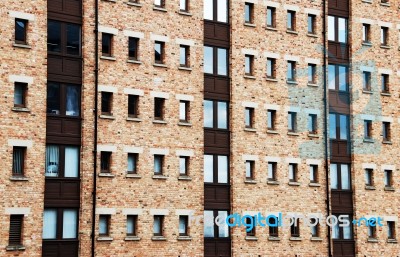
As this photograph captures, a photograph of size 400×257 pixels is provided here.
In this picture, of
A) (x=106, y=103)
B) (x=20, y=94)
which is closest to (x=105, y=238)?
(x=106, y=103)

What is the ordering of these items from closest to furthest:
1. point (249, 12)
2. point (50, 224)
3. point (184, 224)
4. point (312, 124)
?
1. point (50, 224)
2. point (184, 224)
3. point (249, 12)
4. point (312, 124)

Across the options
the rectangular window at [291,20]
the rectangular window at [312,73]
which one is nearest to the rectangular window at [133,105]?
the rectangular window at [291,20]

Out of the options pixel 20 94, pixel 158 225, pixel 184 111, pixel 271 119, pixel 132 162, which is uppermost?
pixel 20 94

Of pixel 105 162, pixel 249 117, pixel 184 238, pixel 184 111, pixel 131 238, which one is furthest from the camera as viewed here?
pixel 249 117

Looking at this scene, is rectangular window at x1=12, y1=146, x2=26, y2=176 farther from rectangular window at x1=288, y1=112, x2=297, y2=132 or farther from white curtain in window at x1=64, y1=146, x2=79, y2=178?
rectangular window at x1=288, y1=112, x2=297, y2=132

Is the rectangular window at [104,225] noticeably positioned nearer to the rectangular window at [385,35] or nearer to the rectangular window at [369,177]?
the rectangular window at [369,177]

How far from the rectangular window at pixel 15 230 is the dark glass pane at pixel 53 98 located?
5526 millimetres

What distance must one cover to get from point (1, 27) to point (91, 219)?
10.3m

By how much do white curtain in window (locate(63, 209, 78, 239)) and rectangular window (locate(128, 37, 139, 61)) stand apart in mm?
8941

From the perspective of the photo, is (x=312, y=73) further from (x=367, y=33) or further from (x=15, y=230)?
(x=15, y=230)

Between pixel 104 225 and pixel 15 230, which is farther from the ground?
pixel 104 225

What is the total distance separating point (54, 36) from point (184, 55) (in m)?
7.88

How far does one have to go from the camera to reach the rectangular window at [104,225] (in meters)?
41.1

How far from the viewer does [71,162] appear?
40.6 meters
